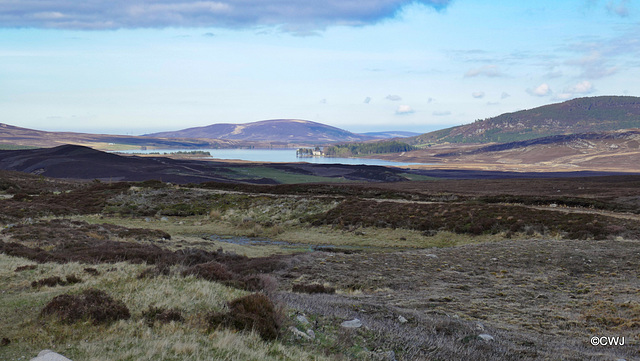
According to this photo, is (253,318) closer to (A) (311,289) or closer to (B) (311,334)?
(B) (311,334)

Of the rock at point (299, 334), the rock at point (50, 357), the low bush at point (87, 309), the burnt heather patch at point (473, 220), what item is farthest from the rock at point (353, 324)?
the burnt heather patch at point (473, 220)

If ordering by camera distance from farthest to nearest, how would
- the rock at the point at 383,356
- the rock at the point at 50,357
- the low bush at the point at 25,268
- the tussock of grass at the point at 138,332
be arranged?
the low bush at the point at 25,268, the rock at the point at 383,356, the tussock of grass at the point at 138,332, the rock at the point at 50,357

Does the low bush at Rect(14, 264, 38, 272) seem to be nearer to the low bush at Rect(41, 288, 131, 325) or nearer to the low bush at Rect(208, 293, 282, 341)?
the low bush at Rect(41, 288, 131, 325)

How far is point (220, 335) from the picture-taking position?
25.0 feet

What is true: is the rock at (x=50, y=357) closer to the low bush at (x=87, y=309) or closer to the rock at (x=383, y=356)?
the low bush at (x=87, y=309)

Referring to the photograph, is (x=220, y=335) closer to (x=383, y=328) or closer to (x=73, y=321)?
(x=73, y=321)

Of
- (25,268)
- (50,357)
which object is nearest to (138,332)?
(50,357)

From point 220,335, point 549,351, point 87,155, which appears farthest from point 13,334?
point 87,155

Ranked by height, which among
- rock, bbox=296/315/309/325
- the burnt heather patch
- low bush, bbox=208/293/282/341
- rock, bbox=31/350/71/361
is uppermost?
rock, bbox=31/350/71/361

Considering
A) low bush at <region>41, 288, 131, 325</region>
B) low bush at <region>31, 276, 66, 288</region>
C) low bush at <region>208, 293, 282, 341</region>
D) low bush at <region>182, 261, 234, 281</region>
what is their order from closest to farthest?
low bush at <region>41, 288, 131, 325</region> → low bush at <region>208, 293, 282, 341</region> → low bush at <region>31, 276, 66, 288</region> → low bush at <region>182, 261, 234, 281</region>

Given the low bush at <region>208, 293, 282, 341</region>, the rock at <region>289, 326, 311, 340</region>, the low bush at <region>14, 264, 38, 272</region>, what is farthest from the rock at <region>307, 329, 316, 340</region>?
the low bush at <region>14, 264, 38, 272</region>

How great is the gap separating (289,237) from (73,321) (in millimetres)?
28623

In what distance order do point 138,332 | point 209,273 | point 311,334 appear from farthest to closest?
point 209,273 → point 311,334 → point 138,332

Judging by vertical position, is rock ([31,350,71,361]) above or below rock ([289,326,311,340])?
above
